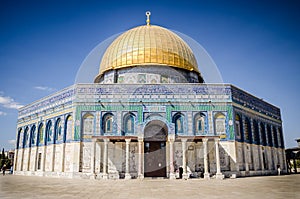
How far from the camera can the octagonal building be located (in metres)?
18.0

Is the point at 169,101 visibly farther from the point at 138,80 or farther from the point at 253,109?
the point at 253,109

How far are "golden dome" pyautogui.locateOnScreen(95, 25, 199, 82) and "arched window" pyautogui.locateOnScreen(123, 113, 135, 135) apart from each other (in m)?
4.90

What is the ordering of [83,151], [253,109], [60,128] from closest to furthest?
1. [83,151]
2. [60,128]
3. [253,109]

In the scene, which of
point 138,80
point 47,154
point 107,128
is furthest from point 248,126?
point 47,154

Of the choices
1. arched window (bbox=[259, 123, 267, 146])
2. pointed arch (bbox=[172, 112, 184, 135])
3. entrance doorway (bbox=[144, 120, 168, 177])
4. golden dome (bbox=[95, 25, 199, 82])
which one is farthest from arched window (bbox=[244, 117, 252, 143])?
entrance doorway (bbox=[144, 120, 168, 177])

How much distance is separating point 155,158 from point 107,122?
14.3 ft

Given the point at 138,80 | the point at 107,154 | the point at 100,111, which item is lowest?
the point at 107,154

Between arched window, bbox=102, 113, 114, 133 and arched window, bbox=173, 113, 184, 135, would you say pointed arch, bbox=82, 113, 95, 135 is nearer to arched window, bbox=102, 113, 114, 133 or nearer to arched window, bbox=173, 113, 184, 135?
arched window, bbox=102, 113, 114, 133

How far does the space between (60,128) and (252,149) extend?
51.5 feet

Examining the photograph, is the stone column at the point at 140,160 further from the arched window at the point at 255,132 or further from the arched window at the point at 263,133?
the arched window at the point at 263,133

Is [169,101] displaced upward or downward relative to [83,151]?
upward

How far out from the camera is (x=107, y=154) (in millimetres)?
17375

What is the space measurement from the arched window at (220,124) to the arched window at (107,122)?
772cm

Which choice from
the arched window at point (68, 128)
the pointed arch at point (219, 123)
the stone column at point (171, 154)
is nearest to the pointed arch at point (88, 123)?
the arched window at point (68, 128)
